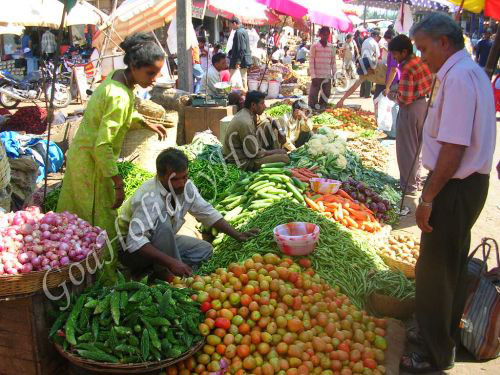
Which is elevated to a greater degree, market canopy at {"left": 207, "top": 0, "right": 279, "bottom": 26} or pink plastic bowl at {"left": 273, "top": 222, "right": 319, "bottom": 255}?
market canopy at {"left": 207, "top": 0, "right": 279, "bottom": 26}

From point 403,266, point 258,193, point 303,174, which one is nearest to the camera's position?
point 403,266

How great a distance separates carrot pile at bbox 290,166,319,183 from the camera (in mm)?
5684

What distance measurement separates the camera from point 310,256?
149 inches

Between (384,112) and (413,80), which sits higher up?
(413,80)

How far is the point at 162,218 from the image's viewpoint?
3.56m

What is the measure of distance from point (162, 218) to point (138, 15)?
8.04m

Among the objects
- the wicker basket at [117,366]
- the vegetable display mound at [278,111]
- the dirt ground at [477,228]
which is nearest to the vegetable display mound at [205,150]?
the dirt ground at [477,228]

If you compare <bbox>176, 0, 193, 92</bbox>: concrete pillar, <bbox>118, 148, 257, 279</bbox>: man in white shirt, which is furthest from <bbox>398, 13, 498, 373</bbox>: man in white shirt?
<bbox>176, 0, 193, 92</bbox>: concrete pillar

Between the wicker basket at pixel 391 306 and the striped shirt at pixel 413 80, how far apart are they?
3.22 m

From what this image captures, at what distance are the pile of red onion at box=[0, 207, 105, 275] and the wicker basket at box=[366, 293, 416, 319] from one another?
2.07m

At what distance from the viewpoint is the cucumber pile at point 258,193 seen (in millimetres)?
4773

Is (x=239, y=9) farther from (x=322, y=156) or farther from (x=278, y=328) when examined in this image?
(x=278, y=328)

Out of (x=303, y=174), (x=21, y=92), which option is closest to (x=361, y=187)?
(x=303, y=174)

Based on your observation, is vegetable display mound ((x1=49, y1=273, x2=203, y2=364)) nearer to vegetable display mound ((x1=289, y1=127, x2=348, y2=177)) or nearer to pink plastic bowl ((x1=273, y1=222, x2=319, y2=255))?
pink plastic bowl ((x1=273, y1=222, x2=319, y2=255))
